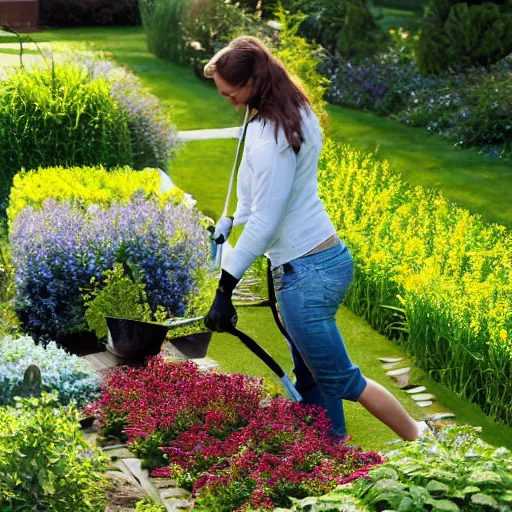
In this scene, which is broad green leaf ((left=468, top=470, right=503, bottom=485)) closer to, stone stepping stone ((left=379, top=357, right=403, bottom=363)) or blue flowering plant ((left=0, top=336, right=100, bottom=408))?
blue flowering plant ((left=0, top=336, right=100, bottom=408))

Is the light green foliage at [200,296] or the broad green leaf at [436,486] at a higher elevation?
the broad green leaf at [436,486]

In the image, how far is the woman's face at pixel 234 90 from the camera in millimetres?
4777

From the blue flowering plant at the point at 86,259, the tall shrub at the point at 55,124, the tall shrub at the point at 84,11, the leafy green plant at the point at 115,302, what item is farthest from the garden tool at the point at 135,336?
the tall shrub at the point at 84,11

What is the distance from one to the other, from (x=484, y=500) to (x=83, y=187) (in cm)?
517

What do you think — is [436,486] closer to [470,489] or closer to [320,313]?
[470,489]

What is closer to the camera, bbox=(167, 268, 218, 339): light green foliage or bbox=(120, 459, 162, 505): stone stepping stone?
bbox=(120, 459, 162, 505): stone stepping stone

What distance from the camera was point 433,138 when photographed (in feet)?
50.4

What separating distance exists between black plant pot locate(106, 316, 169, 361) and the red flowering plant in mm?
290

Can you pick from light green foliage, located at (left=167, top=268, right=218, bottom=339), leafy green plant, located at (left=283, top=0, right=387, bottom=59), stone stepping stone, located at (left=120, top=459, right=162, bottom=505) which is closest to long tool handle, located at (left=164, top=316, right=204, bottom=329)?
light green foliage, located at (left=167, top=268, right=218, bottom=339)

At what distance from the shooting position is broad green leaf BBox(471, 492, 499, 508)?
3.61 meters

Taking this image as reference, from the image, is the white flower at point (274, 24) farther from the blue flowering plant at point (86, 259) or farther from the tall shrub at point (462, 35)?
the blue flowering plant at point (86, 259)

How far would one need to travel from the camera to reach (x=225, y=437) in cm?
506

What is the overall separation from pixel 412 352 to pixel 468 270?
2.54 ft

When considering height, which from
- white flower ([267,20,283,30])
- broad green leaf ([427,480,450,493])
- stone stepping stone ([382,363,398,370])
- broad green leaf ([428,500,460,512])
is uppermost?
white flower ([267,20,283,30])
